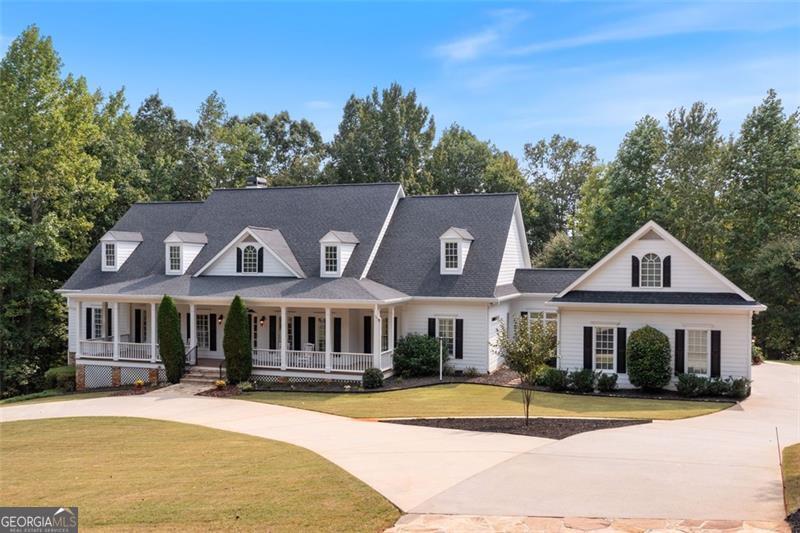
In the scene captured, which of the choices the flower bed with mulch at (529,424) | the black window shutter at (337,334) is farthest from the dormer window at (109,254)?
the flower bed with mulch at (529,424)

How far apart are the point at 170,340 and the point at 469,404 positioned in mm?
13107

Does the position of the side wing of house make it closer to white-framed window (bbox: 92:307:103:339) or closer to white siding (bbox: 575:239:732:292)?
white siding (bbox: 575:239:732:292)

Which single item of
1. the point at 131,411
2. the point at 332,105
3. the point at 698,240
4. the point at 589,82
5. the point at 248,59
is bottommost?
the point at 131,411

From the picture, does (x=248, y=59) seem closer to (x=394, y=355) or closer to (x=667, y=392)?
(x=394, y=355)

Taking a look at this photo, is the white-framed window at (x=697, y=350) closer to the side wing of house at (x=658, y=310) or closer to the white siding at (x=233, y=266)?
the side wing of house at (x=658, y=310)

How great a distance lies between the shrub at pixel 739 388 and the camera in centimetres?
2161

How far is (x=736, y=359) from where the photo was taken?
22.6m

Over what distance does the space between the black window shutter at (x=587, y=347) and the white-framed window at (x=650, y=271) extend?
2.58 m

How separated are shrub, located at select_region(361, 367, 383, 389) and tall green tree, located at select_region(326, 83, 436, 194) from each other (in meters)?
29.2

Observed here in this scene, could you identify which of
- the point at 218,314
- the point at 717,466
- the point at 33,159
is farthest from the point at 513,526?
the point at 33,159

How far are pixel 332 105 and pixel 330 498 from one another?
49.9 m

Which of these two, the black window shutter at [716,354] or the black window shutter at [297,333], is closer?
the black window shutter at [716,354]

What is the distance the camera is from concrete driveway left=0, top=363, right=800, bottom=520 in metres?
9.80

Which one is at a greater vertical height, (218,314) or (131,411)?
(218,314)
